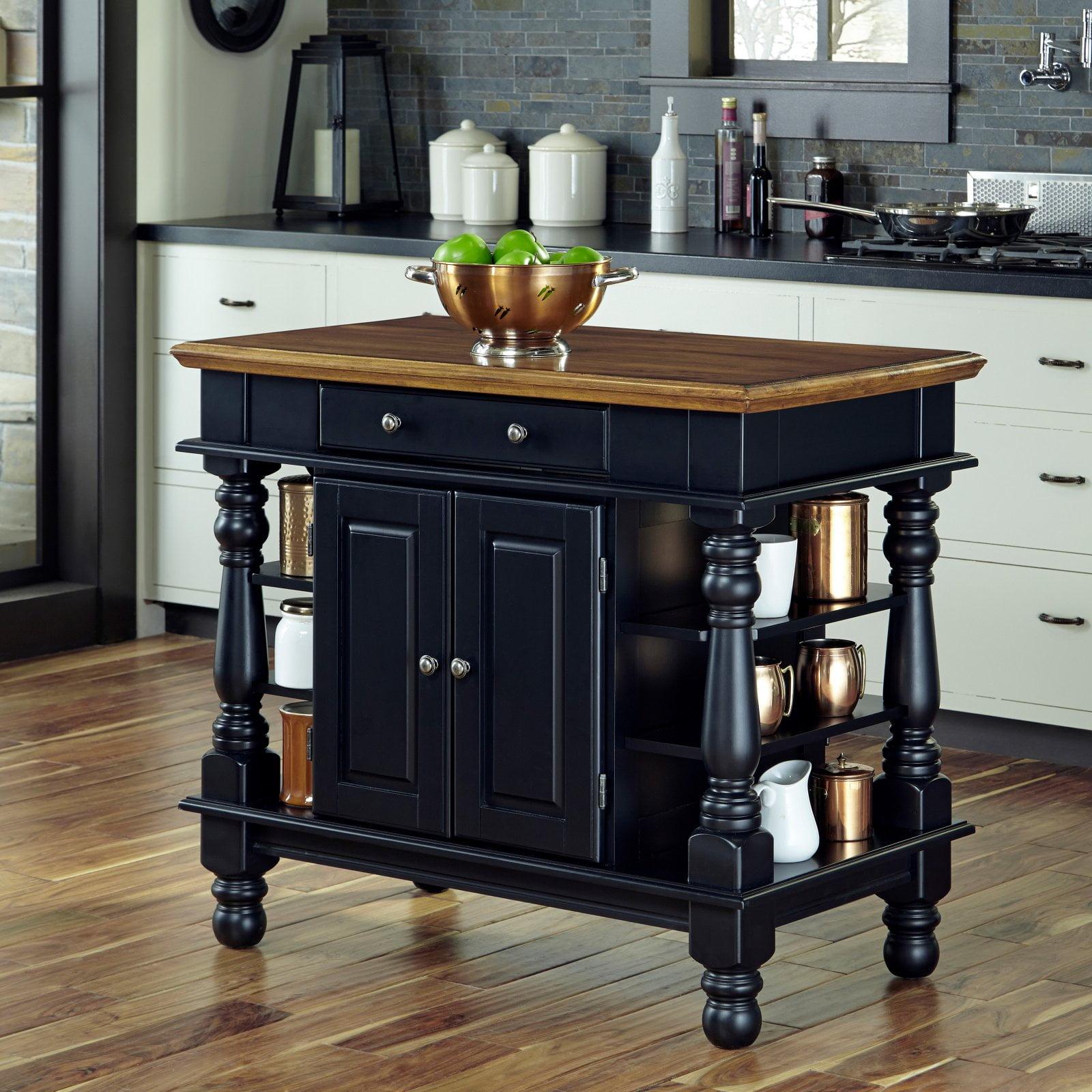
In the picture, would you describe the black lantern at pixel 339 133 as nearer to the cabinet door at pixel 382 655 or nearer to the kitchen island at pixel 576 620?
the kitchen island at pixel 576 620

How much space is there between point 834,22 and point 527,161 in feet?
2.94

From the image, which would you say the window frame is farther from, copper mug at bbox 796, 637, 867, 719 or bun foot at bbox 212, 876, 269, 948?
bun foot at bbox 212, 876, 269, 948

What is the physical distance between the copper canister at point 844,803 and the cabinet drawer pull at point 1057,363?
1339mm

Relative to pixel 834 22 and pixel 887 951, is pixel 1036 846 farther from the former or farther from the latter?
pixel 834 22

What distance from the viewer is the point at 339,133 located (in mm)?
5512

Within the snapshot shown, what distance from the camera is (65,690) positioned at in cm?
490

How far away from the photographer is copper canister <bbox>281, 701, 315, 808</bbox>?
127 inches

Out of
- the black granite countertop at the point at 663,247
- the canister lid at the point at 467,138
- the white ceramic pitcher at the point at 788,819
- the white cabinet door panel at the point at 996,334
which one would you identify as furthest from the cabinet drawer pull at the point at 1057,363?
the canister lid at the point at 467,138

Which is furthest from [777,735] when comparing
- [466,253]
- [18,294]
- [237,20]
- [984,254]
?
[237,20]

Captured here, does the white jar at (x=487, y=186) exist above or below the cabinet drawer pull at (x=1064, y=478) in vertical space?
above

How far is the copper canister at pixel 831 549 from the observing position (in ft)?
9.95

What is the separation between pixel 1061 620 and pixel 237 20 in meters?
2.61

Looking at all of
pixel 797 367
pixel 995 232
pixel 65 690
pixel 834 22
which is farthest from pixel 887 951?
pixel 834 22

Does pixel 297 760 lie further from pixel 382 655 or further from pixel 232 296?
pixel 232 296
